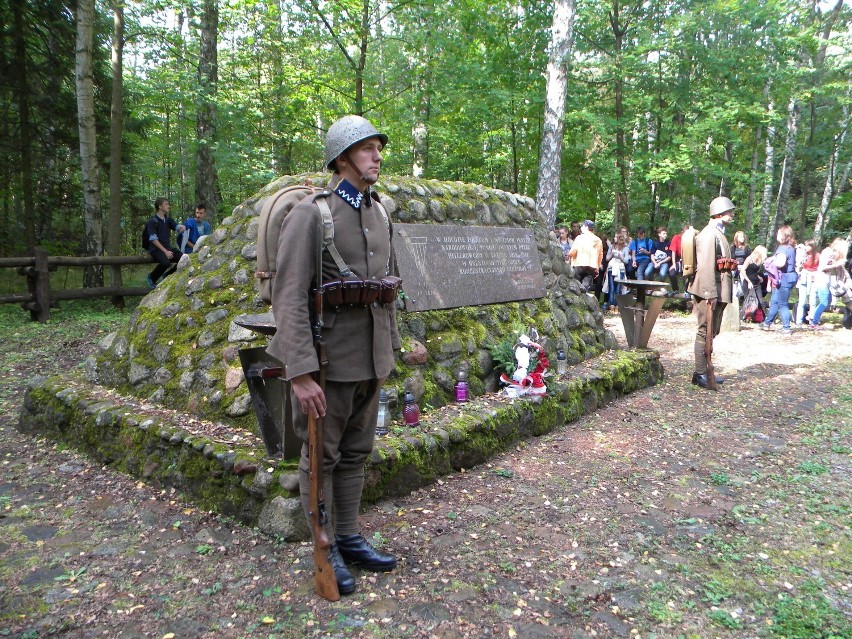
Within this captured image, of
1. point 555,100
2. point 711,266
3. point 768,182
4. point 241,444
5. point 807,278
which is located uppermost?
point 555,100

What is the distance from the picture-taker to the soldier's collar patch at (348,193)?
8.76 ft

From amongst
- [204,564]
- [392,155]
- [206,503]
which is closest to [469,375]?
[206,503]

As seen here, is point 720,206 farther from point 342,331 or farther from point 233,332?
point 342,331

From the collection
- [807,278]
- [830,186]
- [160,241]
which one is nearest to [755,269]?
[807,278]

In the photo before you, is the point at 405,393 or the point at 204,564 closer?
the point at 204,564

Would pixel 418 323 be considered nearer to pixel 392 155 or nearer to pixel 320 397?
pixel 320 397

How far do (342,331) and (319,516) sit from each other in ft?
2.56

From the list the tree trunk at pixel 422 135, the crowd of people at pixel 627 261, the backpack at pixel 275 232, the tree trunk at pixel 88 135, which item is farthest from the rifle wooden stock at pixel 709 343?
the tree trunk at pixel 88 135

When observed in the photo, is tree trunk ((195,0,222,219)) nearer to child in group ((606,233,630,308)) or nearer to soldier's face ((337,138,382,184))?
child in group ((606,233,630,308))

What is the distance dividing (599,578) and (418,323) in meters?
2.45

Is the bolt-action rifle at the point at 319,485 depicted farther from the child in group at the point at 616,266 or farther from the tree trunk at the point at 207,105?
the child in group at the point at 616,266

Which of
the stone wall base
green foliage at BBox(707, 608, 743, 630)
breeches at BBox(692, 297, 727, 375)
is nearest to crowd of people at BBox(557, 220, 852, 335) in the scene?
breeches at BBox(692, 297, 727, 375)

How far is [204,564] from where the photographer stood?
287cm

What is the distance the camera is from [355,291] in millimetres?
2604
